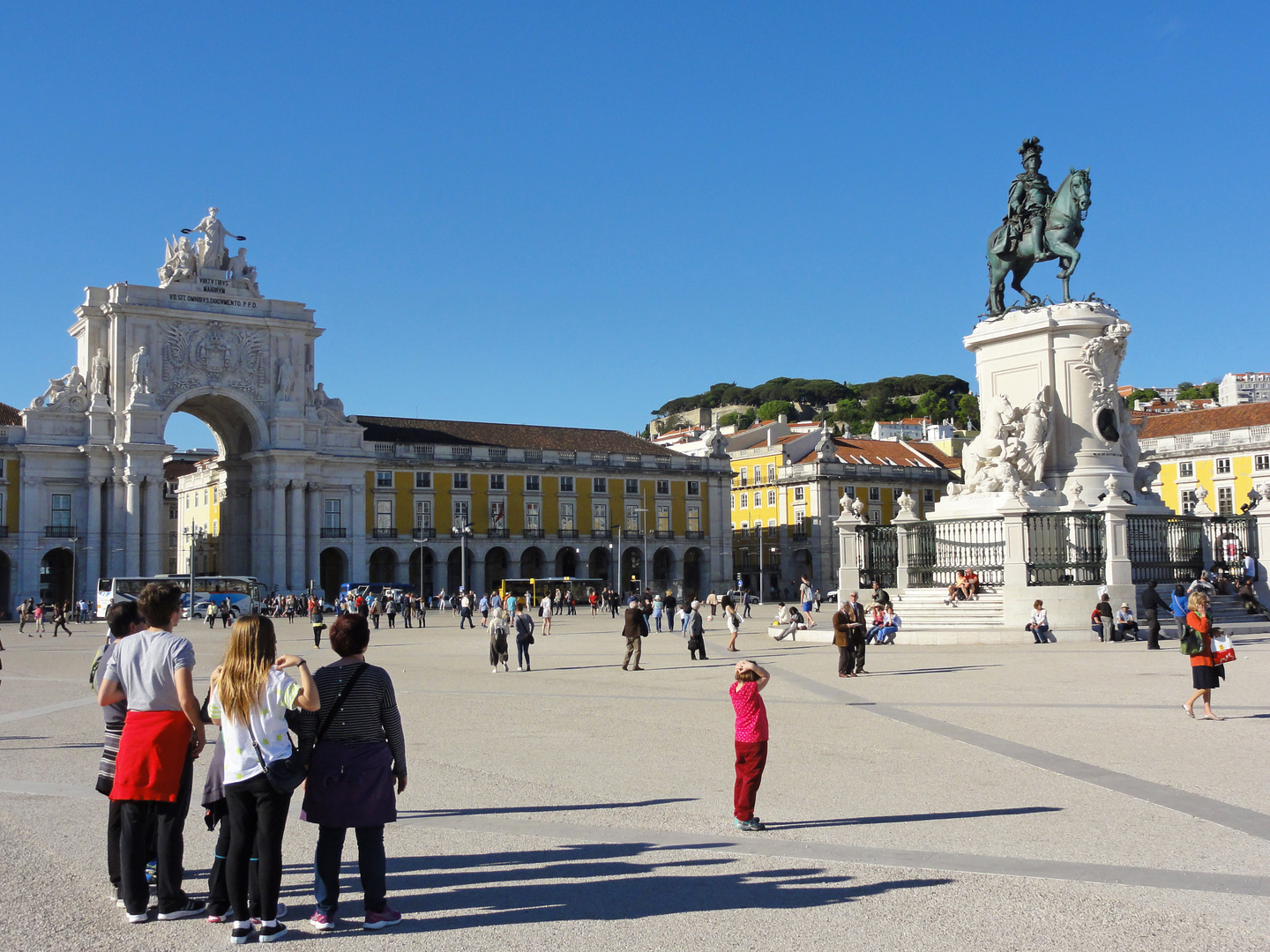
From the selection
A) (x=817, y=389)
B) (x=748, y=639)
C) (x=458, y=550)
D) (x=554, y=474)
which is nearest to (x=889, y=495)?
(x=554, y=474)

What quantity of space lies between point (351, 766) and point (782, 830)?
312 centimetres

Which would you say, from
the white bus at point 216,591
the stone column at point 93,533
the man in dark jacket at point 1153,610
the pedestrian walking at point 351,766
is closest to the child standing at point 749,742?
the pedestrian walking at point 351,766

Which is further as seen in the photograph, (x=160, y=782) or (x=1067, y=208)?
(x=1067, y=208)

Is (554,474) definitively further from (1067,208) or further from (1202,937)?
(1202,937)

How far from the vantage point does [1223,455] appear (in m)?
61.8

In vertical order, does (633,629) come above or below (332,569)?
below

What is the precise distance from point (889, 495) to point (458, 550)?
2920 cm

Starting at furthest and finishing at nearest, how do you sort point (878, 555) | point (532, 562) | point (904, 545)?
point (532, 562), point (878, 555), point (904, 545)

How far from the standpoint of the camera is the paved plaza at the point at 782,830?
5684mm

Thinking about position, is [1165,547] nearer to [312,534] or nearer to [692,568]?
[312,534]

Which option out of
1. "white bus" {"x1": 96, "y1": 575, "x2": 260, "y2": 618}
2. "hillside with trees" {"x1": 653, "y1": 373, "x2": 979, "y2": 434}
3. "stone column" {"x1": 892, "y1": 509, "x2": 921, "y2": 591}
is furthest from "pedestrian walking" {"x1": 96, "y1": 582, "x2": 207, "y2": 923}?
"hillside with trees" {"x1": 653, "y1": 373, "x2": 979, "y2": 434}

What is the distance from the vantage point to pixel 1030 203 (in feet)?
85.3

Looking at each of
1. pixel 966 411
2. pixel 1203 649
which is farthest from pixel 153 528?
pixel 966 411

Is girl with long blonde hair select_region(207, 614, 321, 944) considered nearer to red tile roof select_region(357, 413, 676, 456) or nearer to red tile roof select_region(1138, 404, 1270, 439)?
red tile roof select_region(1138, 404, 1270, 439)
